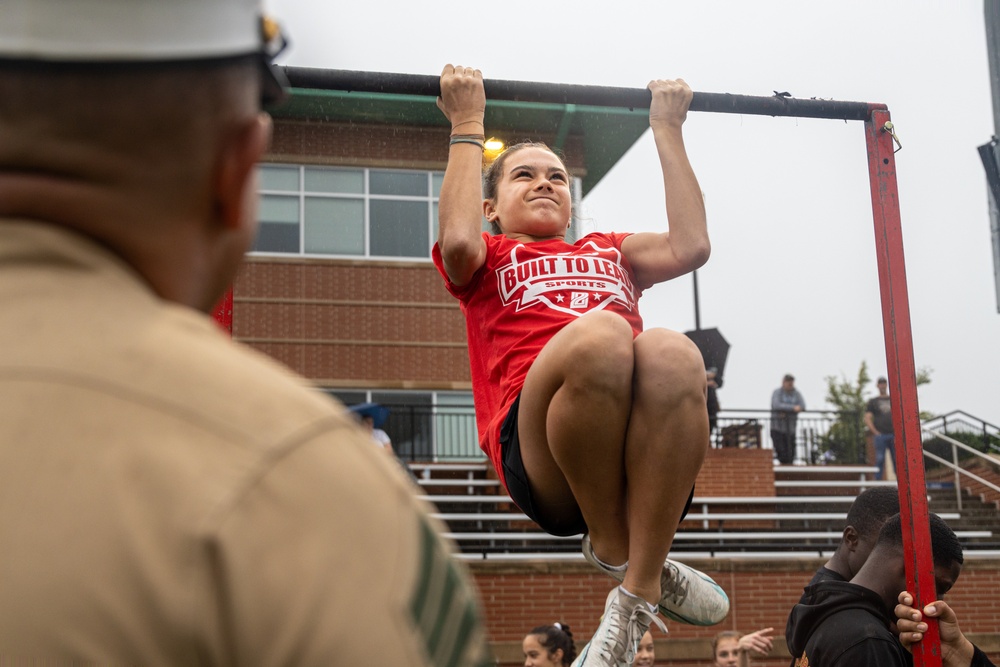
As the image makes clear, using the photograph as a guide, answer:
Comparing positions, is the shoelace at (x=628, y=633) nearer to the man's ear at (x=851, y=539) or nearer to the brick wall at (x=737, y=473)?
the man's ear at (x=851, y=539)

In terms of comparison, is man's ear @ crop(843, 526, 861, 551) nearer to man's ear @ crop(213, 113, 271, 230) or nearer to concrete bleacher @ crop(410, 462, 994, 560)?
man's ear @ crop(213, 113, 271, 230)

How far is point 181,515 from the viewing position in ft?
2.74

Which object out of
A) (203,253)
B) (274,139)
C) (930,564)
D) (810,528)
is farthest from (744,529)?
(203,253)

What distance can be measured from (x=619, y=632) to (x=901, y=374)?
1492mm

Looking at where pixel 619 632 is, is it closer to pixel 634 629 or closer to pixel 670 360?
pixel 634 629

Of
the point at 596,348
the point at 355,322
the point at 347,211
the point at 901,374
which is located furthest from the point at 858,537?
the point at 347,211

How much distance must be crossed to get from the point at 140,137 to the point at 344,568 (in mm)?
402

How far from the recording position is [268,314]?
17547 millimetres

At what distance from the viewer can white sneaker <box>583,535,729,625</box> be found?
3693mm

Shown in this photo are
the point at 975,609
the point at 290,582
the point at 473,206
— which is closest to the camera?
the point at 290,582

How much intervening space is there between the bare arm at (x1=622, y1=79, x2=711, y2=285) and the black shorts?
0.67 metres

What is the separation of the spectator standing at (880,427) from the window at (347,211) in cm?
737

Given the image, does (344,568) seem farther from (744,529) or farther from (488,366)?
(744,529)

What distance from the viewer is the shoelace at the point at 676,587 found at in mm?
3695
